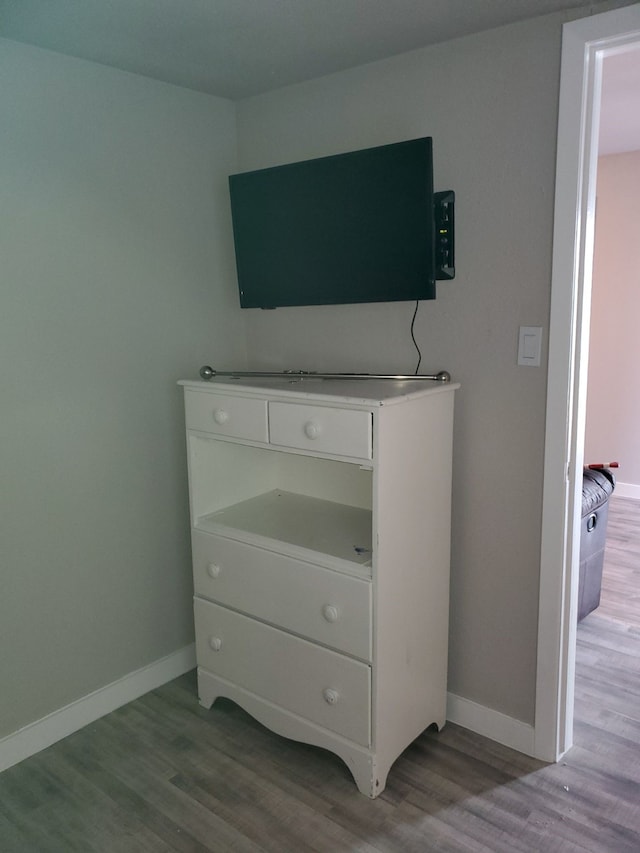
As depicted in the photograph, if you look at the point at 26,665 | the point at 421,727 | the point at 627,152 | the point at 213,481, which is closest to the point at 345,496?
the point at 213,481

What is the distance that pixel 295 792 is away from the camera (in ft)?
6.33

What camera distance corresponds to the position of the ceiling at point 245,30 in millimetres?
1685

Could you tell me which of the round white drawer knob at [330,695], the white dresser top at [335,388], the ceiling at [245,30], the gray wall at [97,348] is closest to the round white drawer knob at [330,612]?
the round white drawer knob at [330,695]

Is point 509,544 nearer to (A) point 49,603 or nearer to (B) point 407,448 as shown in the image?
(B) point 407,448

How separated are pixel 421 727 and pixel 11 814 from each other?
1229 millimetres

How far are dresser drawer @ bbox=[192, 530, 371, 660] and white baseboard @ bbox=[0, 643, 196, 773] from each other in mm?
433

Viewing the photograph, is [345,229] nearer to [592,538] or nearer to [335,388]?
[335,388]

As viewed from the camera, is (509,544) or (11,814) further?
(509,544)

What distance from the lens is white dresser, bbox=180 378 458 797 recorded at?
1.82 m

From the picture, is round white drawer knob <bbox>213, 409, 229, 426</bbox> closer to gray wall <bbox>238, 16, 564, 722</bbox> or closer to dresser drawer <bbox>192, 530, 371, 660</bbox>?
dresser drawer <bbox>192, 530, 371, 660</bbox>

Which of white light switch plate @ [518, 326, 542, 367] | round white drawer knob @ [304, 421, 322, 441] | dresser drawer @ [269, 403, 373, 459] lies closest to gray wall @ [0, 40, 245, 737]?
dresser drawer @ [269, 403, 373, 459]

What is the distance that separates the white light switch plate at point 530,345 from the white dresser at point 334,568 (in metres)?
0.24

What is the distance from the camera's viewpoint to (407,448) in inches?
72.9

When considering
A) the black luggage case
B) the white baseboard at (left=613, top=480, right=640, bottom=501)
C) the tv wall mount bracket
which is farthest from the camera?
the white baseboard at (left=613, top=480, right=640, bottom=501)
